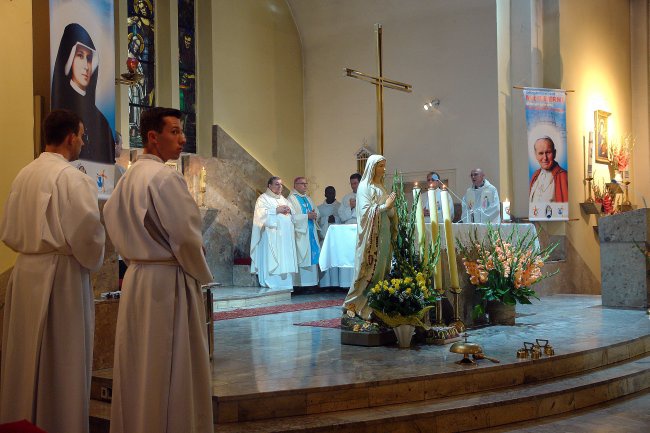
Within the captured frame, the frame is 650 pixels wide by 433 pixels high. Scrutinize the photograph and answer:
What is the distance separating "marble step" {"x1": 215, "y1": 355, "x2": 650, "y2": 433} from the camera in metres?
4.37

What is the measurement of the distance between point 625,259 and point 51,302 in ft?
23.0

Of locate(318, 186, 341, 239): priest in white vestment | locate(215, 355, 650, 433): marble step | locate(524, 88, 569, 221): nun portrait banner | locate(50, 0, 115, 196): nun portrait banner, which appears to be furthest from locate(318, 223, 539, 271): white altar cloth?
locate(50, 0, 115, 196): nun portrait banner

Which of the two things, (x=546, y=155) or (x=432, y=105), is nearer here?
(x=546, y=155)

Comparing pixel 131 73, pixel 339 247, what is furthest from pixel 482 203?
pixel 131 73

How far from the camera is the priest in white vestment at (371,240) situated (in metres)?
6.37

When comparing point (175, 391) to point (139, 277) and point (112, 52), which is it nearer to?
point (139, 277)

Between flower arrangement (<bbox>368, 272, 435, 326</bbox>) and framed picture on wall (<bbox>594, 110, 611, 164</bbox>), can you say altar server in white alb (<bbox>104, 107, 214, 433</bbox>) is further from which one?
framed picture on wall (<bbox>594, 110, 611, 164</bbox>)

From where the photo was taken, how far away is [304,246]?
38.4 ft

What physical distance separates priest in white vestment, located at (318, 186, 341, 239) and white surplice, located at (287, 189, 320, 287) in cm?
57

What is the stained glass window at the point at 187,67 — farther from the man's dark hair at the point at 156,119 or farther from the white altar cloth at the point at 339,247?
Result: the man's dark hair at the point at 156,119

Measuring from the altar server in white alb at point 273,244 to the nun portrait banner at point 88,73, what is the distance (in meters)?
6.06

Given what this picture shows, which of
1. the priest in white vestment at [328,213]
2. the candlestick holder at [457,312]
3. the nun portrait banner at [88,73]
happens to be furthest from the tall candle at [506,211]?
the nun portrait banner at [88,73]

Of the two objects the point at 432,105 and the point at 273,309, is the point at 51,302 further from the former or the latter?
the point at 432,105

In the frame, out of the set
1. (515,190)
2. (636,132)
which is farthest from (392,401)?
(636,132)
